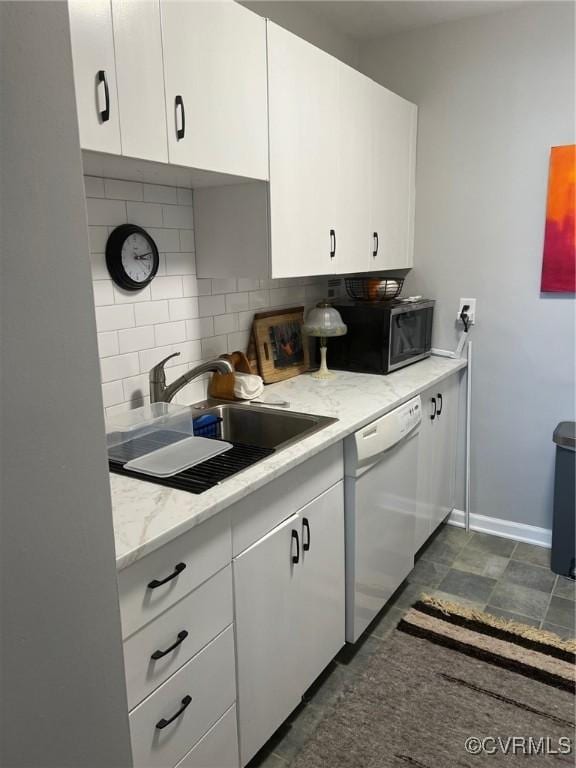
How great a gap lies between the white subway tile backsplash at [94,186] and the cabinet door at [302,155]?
1.81 feet

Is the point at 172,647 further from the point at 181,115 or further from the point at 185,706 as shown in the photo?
the point at 181,115

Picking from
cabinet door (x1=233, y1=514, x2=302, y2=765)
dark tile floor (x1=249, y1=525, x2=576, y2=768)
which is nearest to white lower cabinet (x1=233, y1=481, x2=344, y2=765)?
cabinet door (x1=233, y1=514, x2=302, y2=765)

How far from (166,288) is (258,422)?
22.7 inches

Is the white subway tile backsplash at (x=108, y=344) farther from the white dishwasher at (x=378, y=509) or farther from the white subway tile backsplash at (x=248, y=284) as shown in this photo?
the white dishwasher at (x=378, y=509)

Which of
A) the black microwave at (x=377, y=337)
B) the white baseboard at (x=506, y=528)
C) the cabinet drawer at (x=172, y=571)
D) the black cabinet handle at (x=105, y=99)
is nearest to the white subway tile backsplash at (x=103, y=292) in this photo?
the black cabinet handle at (x=105, y=99)

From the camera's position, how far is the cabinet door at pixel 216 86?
60.4 inches

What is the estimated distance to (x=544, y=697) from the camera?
1.99m

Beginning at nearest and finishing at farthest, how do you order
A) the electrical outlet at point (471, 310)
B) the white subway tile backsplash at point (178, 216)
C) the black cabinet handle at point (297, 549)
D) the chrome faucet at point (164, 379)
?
the black cabinet handle at point (297, 549) < the chrome faucet at point (164, 379) < the white subway tile backsplash at point (178, 216) < the electrical outlet at point (471, 310)

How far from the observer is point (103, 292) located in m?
1.81

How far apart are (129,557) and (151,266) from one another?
3.68 feet

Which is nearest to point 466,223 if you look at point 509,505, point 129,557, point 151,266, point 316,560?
point 509,505

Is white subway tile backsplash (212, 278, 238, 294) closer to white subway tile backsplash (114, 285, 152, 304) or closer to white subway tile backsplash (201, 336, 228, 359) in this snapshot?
white subway tile backsplash (201, 336, 228, 359)

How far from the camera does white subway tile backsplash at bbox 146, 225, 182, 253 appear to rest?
198cm

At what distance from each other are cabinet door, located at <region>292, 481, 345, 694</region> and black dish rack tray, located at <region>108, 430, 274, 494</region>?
0.26m
